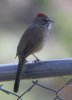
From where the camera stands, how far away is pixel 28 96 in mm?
6262

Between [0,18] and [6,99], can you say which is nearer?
[6,99]

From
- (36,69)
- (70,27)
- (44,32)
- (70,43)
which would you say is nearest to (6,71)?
(36,69)

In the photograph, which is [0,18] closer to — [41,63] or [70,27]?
[70,27]

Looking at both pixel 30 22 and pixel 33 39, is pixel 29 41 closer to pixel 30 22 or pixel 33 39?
pixel 33 39

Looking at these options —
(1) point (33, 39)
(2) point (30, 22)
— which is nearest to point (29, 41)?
(1) point (33, 39)

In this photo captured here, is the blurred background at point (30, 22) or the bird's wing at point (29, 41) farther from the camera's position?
the blurred background at point (30, 22)

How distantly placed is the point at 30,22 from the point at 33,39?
479cm

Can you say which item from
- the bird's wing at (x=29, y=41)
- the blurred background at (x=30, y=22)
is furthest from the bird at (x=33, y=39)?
the blurred background at (x=30, y=22)

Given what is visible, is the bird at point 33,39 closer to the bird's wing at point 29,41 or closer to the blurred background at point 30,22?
the bird's wing at point 29,41

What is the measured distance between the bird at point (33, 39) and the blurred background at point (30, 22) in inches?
53.7

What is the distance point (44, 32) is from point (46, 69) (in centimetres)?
145

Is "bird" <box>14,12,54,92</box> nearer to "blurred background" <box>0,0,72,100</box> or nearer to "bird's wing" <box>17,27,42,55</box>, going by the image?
"bird's wing" <box>17,27,42,55</box>

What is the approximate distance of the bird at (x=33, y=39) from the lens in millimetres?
3716

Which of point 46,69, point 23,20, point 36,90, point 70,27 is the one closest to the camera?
point 46,69
